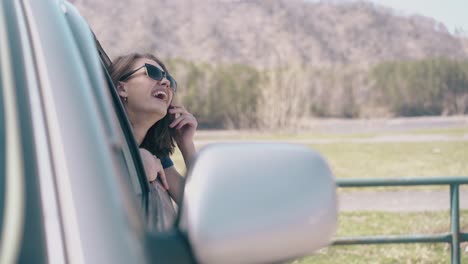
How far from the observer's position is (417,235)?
15.3ft

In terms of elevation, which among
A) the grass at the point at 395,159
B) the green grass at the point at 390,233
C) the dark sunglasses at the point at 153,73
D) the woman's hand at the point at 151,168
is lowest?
the green grass at the point at 390,233

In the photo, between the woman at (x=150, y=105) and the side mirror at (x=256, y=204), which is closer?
the side mirror at (x=256, y=204)

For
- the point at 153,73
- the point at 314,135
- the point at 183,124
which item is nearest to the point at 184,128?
the point at 183,124

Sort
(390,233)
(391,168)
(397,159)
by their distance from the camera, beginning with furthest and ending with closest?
(397,159) → (391,168) → (390,233)

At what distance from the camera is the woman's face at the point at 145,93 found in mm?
2312

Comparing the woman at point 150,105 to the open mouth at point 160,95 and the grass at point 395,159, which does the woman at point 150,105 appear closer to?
A: the open mouth at point 160,95

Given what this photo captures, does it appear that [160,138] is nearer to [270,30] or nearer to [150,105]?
[150,105]

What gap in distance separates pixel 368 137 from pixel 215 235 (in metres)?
23.3

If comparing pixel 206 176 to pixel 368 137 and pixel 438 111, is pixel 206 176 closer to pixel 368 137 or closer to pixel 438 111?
pixel 368 137

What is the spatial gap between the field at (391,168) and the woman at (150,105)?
391cm

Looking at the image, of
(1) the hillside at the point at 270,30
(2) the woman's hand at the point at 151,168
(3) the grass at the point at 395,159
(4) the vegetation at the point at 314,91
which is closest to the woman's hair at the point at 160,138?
(2) the woman's hand at the point at 151,168

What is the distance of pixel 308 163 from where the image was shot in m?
1.15

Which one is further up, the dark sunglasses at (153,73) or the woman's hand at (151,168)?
the dark sunglasses at (153,73)

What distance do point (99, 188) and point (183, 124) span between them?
1630 millimetres
